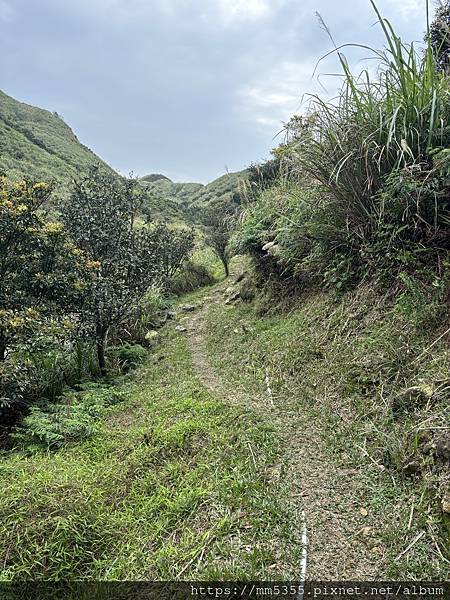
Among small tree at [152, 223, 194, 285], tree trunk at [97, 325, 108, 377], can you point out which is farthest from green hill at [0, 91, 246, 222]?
tree trunk at [97, 325, 108, 377]

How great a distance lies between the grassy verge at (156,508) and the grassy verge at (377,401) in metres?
0.44

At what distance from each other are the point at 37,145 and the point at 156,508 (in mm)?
31342

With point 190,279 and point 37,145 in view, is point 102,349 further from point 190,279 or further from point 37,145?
point 37,145

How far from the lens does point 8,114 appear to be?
30172mm

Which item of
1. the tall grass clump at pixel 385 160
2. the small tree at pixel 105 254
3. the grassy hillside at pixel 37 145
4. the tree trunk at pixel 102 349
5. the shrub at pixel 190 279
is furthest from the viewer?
→ the grassy hillside at pixel 37 145

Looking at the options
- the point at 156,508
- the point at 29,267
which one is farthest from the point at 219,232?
the point at 156,508

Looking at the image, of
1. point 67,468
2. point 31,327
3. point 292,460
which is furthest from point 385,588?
point 31,327

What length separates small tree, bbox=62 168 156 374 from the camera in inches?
217

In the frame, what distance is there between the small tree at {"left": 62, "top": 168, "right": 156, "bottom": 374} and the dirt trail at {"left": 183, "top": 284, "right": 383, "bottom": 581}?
3.37m

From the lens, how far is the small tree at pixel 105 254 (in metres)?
5.50

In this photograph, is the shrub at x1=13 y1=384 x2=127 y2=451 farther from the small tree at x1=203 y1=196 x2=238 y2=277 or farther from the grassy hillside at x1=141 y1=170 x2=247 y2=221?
the grassy hillside at x1=141 y1=170 x2=247 y2=221

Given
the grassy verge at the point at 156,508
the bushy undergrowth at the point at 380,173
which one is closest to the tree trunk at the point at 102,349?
the grassy verge at the point at 156,508

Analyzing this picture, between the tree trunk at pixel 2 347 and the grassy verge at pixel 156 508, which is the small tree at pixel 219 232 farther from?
the grassy verge at pixel 156 508

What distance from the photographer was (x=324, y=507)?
6.20 feet
